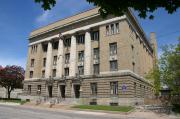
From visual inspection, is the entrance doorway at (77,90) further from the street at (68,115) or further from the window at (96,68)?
the street at (68,115)

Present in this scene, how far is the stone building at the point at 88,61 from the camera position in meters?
37.3

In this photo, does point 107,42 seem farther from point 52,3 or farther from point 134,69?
point 52,3

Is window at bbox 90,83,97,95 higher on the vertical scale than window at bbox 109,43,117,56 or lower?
lower

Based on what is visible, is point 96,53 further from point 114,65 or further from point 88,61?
point 114,65

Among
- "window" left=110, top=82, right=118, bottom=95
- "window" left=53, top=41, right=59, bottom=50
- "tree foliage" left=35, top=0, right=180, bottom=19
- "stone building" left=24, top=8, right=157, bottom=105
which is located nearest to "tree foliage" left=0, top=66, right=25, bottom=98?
"stone building" left=24, top=8, right=157, bottom=105

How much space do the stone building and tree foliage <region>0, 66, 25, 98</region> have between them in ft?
28.2

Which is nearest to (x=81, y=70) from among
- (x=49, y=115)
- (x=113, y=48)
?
(x=113, y=48)

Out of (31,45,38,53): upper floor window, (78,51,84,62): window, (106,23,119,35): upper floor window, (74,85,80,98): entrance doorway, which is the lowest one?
(74,85,80,98): entrance doorway

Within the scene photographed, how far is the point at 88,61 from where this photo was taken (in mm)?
41844

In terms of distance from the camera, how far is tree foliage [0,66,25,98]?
59.8m

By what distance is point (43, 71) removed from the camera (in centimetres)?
5194

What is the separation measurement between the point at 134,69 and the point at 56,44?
20.6 metres

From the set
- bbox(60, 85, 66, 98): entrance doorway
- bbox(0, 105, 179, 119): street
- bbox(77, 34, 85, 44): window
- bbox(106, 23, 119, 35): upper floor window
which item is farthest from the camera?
bbox(60, 85, 66, 98): entrance doorway

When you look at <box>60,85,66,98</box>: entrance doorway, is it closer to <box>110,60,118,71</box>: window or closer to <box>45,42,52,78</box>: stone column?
<box>45,42,52,78</box>: stone column
